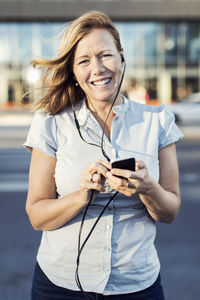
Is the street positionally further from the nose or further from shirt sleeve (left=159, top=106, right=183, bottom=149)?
the nose

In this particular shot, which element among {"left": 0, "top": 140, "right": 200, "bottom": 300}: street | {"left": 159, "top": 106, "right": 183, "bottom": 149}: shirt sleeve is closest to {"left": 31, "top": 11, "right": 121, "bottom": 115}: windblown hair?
{"left": 159, "top": 106, "right": 183, "bottom": 149}: shirt sleeve

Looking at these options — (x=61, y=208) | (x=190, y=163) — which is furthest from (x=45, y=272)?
(x=190, y=163)

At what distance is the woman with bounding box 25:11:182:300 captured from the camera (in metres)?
1.59

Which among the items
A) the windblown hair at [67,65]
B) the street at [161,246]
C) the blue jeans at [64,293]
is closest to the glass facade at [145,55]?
the street at [161,246]

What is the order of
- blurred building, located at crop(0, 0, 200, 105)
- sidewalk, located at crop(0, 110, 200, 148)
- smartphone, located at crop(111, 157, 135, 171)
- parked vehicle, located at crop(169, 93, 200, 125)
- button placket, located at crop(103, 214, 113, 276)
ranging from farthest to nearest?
blurred building, located at crop(0, 0, 200, 105) < parked vehicle, located at crop(169, 93, 200, 125) < sidewalk, located at crop(0, 110, 200, 148) < button placket, located at crop(103, 214, 113, 276) < smartphone, located at crop(111, 157, 135, 171)

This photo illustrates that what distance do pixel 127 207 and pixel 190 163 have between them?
8.10m

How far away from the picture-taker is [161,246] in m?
4.49

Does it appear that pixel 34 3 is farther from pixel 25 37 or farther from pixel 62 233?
pixel 62 233

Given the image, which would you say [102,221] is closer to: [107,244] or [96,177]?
[107,244]

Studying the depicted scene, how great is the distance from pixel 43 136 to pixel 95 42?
1.40 ft

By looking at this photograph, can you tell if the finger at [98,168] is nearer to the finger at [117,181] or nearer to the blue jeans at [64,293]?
the finger at [117,181]

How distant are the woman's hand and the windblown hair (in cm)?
47

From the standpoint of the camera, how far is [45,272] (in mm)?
1655

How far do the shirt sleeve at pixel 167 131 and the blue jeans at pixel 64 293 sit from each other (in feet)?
1.87
